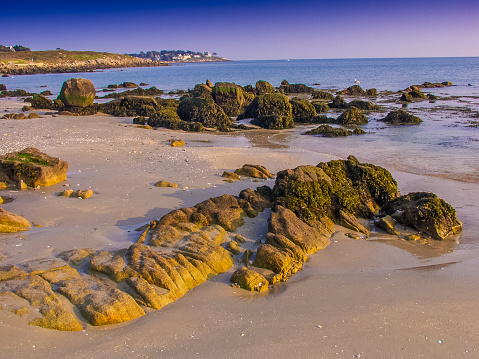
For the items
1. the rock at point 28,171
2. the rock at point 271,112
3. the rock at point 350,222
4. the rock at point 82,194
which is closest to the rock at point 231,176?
the rock at point 350,222

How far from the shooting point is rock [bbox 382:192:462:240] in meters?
6.53

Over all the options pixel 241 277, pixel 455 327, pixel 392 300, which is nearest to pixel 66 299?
pixel 241 277

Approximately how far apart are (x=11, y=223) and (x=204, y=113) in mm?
14535

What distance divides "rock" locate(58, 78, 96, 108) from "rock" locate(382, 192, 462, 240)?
20.2 m

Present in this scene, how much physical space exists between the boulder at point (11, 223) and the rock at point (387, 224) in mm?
5928

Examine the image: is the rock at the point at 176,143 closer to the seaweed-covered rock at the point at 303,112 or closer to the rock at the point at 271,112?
the rock at the point at 271,112

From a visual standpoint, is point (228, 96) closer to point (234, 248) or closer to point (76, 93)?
point (76, 93)

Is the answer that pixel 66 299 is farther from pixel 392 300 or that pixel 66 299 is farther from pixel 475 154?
pixel 475 154

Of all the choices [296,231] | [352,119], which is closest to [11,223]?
→ [296,231]

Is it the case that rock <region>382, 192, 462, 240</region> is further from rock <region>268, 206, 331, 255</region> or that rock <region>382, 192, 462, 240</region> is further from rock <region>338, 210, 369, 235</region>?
rock <region>268, 206, 331, 255</region>

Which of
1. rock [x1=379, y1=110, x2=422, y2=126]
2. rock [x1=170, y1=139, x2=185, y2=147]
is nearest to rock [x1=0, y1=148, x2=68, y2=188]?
rock [x1=170, y1=139, x2=185, y2=147]

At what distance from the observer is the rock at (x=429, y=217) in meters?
6.53

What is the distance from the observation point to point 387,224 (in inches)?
264

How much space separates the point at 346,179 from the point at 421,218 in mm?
1714
